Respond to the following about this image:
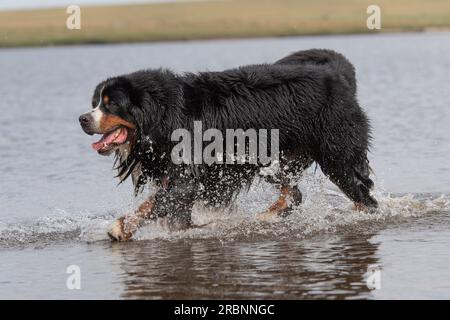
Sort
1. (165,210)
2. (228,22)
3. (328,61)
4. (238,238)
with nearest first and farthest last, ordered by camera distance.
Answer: (165,210) < (238,238) < (328,61) < (228,22)

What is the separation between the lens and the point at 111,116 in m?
8.88

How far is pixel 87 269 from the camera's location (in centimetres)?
813

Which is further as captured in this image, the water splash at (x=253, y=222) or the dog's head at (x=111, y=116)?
the water splash at (x=253, y=222)

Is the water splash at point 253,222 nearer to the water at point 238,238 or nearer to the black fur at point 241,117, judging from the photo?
the water at point 238,238

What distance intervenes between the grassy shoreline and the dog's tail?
5239 centimetres

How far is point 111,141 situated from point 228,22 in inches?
2580

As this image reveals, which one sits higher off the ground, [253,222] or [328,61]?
[328,61]

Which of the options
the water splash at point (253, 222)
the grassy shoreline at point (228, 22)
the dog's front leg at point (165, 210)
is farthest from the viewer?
the grassy shoreline at point (228, 22)

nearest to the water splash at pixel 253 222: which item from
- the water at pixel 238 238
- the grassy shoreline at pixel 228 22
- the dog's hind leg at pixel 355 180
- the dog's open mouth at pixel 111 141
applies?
the water at pixel 238 238

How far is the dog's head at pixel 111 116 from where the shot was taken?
880 cm

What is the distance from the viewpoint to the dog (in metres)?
9.00

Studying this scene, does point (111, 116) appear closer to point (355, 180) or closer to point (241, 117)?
point (241, 117)

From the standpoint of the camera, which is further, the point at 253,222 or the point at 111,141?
the point at 253,222

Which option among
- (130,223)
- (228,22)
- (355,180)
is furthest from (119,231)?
(228,22)
